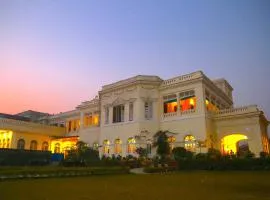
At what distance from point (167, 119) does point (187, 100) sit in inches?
130

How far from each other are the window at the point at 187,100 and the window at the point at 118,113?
804 centimetres

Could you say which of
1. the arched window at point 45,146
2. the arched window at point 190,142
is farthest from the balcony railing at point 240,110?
the arched window at point 45,146

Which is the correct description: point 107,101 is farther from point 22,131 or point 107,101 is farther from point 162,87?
point 22,131

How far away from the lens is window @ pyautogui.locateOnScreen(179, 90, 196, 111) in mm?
29709

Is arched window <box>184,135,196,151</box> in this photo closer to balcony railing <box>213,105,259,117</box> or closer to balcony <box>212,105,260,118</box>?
balcony <box>212,105,260,118</box>

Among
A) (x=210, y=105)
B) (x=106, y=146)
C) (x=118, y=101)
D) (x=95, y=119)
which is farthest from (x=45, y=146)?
(x=210, y=105)

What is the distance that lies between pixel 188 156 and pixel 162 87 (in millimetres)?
11085

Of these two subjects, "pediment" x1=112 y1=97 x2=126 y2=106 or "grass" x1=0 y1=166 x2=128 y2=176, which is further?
"pediment" x1=112 y1=97 x2=126 y2=106

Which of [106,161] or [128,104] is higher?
[128,104]

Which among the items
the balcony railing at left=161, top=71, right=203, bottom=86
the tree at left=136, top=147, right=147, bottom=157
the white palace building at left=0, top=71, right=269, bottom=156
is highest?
the balcony railing at left=161, top=71, right=203, bottom=86

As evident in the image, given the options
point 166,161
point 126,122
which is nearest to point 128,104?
point 126,122

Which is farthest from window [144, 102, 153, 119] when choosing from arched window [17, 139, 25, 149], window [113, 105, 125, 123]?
arched window [17, 139, 25, 149]

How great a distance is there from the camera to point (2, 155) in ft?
80.5

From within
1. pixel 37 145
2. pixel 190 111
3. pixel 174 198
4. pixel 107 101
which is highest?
pixel 107 101
